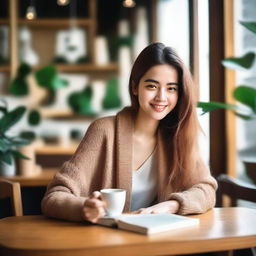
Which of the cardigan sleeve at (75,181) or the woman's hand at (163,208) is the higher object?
the cardigan sleeve at (75,181)

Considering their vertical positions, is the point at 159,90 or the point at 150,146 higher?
the point at 159,90

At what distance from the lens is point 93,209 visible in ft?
5.14

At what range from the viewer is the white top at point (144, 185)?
2.00 meters

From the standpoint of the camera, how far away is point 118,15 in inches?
183

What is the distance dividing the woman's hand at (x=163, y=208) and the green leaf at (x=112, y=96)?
2.74 metres

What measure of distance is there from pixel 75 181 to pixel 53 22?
2.88 metres

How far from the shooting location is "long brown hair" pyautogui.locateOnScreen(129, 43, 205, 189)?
6.39ft

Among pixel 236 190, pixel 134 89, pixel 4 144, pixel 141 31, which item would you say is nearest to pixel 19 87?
pixel 141 31

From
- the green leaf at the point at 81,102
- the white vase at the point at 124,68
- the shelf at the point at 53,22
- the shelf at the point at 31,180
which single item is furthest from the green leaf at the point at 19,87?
the shelf at the point at 31,180

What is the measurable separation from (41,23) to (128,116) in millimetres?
2670

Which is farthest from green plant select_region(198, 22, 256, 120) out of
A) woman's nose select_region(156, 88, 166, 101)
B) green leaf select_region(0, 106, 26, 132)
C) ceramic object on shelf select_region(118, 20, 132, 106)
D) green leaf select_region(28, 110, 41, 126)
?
ceramic object on shelf select_region(118, 20, 132, 106)

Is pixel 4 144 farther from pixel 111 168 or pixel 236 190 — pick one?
pixel 236 190

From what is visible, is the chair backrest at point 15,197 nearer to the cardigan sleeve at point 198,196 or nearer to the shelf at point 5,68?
the cardigan sleeve at point 198,196

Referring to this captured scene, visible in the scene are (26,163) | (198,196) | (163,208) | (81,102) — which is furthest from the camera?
(81,102)
